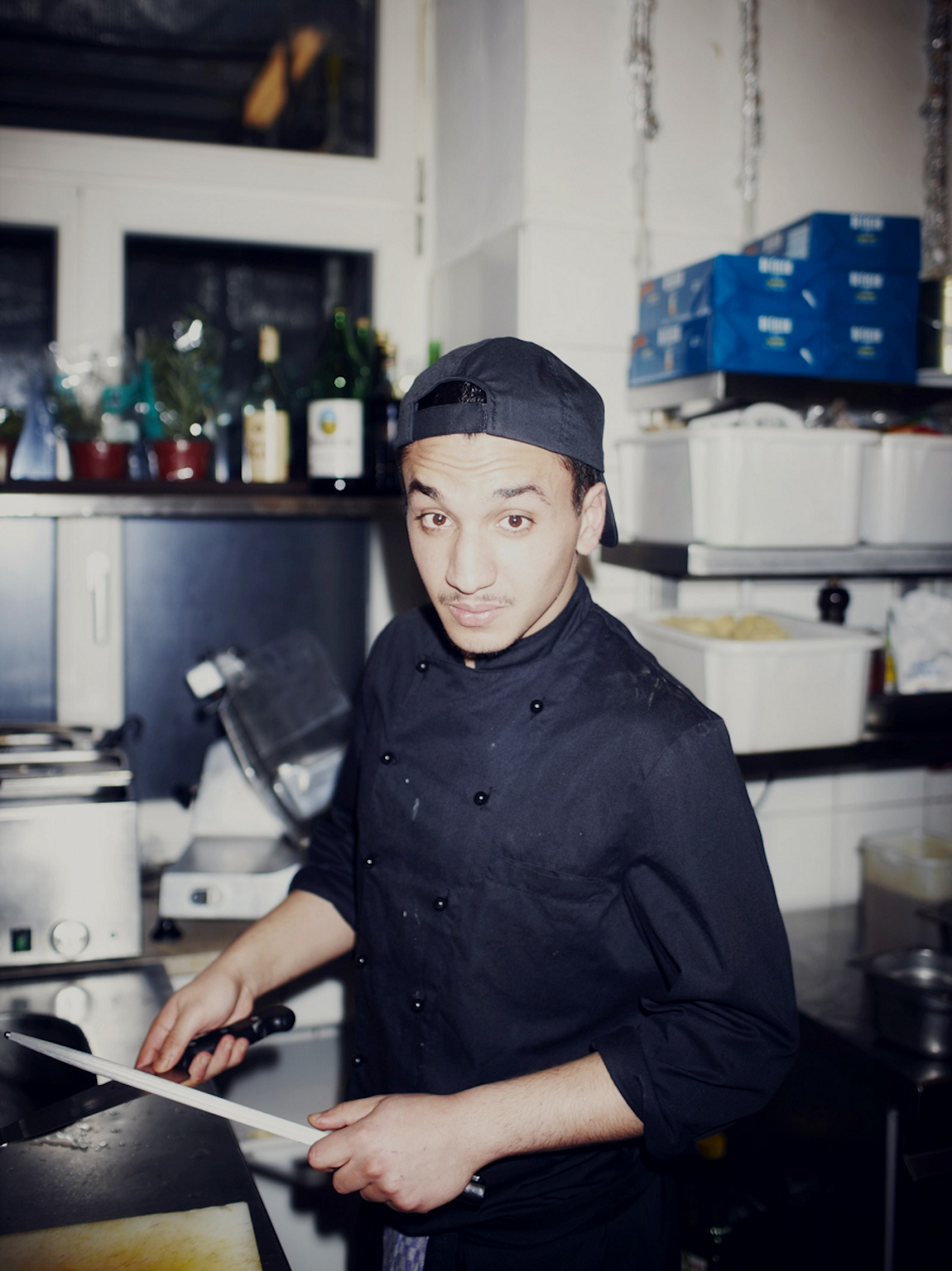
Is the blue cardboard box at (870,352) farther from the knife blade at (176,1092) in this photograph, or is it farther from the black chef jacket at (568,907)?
the knife blade at (176,1092)

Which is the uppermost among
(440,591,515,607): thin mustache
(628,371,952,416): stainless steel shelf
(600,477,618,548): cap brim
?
(628,371,952,416): stainless steel shelf

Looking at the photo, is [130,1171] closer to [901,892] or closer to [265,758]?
[265,758]

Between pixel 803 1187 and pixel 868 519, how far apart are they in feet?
3.84

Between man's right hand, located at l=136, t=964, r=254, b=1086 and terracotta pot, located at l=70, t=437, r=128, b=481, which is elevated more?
terracotta pot, located at l=70, t=437, r=128, b=481

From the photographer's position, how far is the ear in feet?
3.81

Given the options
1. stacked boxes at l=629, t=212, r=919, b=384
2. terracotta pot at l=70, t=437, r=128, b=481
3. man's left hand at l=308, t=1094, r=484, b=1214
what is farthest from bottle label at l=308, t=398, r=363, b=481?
man's left hand at l=308, t=1094, r=484, b=1214

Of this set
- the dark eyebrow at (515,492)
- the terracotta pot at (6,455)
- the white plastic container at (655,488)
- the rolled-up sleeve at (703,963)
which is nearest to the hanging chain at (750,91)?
the white plastic container at (655,488)

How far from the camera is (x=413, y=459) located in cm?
112

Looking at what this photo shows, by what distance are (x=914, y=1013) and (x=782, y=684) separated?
549 mm

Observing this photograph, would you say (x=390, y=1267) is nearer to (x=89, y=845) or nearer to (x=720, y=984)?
(x=720, y=984)

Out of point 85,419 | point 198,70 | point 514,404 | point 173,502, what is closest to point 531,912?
point 514,404

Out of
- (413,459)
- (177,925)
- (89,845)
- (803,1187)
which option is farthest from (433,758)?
(803,1187)

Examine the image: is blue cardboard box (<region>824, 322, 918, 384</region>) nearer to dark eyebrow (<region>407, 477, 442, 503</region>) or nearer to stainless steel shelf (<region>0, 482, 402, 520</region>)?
stainless steel shelf (<region>0, 482, 402, 520</region>)

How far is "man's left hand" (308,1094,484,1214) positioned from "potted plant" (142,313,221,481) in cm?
131
